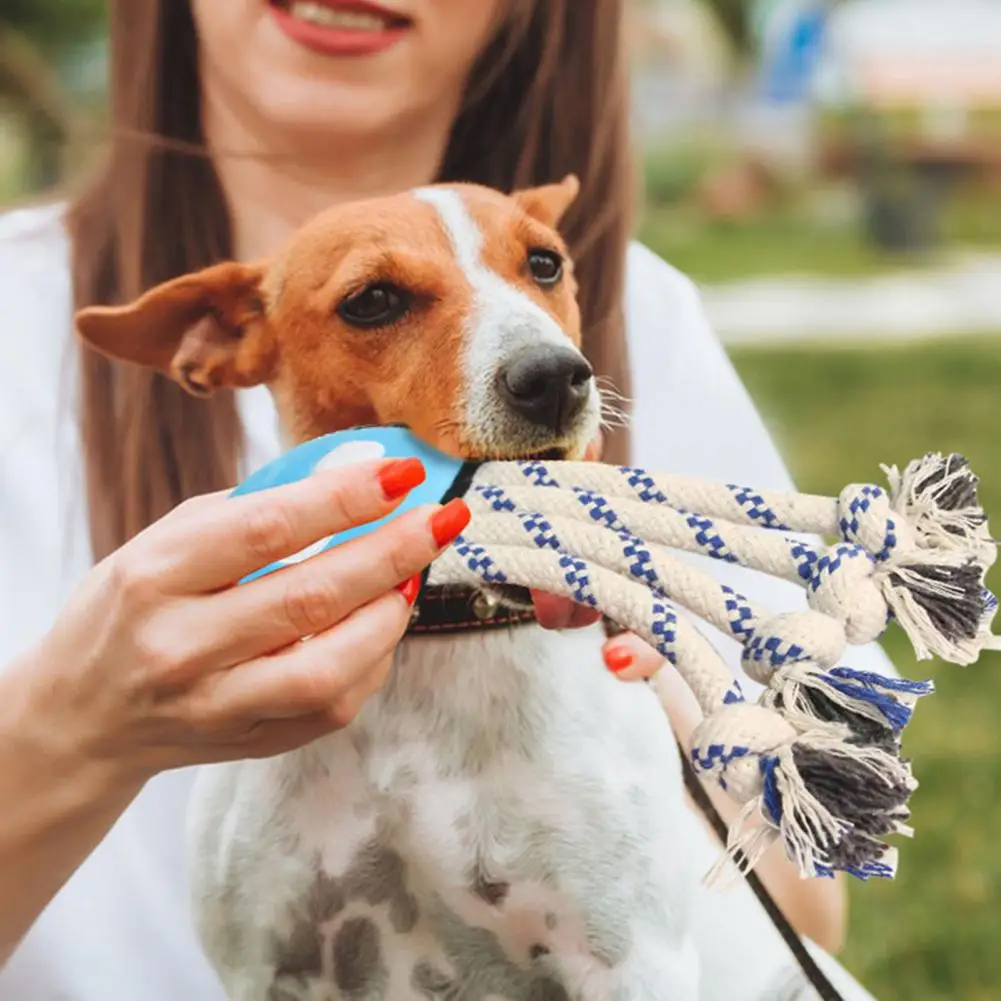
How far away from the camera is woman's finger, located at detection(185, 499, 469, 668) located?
47 cm

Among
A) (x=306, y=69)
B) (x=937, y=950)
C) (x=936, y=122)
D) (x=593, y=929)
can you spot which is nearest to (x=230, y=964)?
(x=593, y=929)

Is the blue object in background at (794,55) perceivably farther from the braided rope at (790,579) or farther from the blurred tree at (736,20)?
the braided rope at (790,579)

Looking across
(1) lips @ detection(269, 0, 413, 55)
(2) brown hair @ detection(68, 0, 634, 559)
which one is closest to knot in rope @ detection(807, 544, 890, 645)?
(2) brown hair @ detection(68, 0, 634, 559)

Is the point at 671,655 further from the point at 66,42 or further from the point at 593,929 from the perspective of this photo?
the point at 66,42

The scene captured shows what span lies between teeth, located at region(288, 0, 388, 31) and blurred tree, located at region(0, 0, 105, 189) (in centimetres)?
15

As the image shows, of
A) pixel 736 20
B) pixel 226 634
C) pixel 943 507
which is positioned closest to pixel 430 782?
pixel 226 634

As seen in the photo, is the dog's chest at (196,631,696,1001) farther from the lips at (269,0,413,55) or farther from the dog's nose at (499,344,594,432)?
the lips at (269,0,413,55)

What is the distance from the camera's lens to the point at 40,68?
30.6 inches

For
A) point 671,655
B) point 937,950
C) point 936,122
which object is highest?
point 671,655

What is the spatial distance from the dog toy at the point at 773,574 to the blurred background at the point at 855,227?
31 centimetres

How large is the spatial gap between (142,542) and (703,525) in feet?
0.67

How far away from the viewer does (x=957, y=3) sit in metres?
1.22

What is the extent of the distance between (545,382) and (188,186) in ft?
0.91

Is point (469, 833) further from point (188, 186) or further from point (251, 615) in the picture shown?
point (188, 186)
